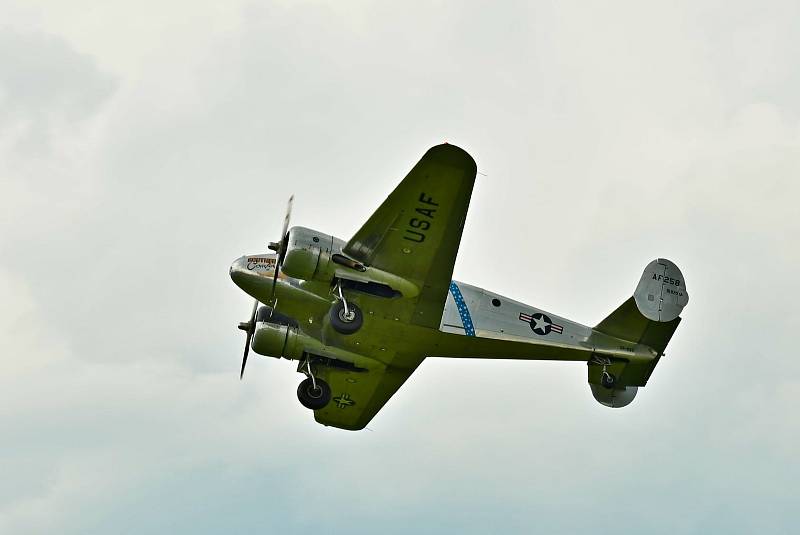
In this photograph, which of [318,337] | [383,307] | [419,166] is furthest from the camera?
[318,337]

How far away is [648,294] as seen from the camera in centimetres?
3288

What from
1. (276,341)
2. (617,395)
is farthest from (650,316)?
(276,341)

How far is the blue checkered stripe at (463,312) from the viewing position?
31.1m

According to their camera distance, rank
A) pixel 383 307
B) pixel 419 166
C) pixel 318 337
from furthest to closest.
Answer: pixel 318 337 < pixel 383 307 < pixel 419 166

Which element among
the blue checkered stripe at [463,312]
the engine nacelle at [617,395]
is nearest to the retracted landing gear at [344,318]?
the blue checkered stripe at [463,312]

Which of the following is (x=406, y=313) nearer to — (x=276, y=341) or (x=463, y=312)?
(x=463, y=312)

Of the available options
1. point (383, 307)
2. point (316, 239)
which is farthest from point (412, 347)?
point (316, 239)

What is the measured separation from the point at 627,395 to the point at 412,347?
6.63 meters

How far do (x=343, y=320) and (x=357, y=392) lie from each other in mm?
5084

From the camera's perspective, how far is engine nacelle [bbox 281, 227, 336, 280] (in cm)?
2880

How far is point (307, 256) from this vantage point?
94.7 feet

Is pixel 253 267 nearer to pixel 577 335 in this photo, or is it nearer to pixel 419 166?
pixel 419 166

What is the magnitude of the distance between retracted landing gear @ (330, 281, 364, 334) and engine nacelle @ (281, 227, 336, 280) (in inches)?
31.9

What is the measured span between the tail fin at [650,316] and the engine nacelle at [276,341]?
8.58m
